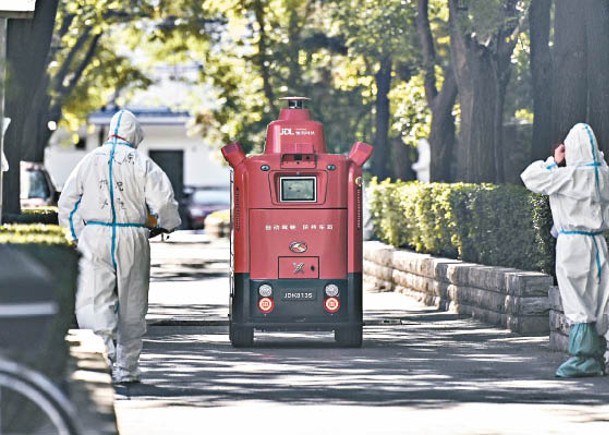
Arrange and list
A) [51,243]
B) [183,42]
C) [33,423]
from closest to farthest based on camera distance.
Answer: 1. [33,423]
2. [51,243]
3. [183,42]

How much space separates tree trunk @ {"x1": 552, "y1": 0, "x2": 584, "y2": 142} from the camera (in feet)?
63.9

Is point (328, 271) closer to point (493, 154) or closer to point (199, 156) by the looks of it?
point (493, 154)

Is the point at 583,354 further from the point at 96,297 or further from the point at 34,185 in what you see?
the point at 34,185

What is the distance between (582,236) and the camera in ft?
48.8

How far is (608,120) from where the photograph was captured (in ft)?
62.2

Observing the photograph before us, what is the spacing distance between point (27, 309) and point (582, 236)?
7.57m

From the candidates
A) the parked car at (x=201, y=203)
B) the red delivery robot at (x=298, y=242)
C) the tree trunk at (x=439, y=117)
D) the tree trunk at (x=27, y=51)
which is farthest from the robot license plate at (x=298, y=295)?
the parked car at (x=201, y=203)

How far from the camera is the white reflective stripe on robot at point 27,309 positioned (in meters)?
8.07

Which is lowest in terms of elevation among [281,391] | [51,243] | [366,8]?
[281,391]

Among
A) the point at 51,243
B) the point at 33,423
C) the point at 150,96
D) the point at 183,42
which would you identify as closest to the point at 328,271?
the point at 51,243

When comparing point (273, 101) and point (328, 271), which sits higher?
point (273, 101)

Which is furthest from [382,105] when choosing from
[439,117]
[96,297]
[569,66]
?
[96,297]

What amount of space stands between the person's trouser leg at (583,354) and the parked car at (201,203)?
48860mm

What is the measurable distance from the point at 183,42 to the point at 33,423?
34369 millimetres
